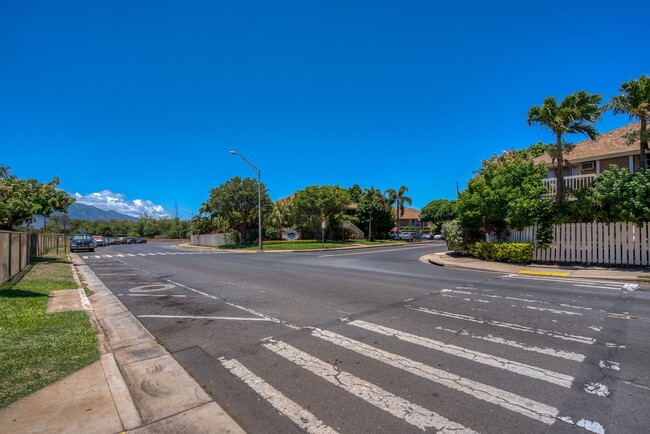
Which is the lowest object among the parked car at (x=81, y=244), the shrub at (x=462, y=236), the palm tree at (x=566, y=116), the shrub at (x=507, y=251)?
the parked car at (x=81, y=244)

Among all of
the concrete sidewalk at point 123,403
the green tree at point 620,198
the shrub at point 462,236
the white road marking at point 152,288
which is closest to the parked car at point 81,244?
the white road marking at point 152,288

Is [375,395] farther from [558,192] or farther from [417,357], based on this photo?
[558,192]

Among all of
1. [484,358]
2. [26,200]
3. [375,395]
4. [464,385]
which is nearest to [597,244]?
[484,358]

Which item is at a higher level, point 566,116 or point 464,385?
point 566,116

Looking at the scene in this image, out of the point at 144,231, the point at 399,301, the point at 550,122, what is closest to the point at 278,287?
the point at 399,301

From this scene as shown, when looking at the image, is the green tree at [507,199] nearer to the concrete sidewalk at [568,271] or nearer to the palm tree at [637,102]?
the concrete sidewalk at [568,271]

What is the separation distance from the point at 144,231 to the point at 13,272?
318 ft

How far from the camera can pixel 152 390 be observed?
161 inches

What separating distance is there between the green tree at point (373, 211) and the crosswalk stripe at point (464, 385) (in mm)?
48604

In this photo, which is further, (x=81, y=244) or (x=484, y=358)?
(x=81, y=244)

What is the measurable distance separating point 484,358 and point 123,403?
437 cm

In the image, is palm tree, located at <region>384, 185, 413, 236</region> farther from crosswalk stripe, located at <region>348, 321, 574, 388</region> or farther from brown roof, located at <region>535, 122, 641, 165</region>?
crosswalk stripe, located at <region>348, 321, 574, 388</region>

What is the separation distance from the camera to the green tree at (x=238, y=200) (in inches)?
1656

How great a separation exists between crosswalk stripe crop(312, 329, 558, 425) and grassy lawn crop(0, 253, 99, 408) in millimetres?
3653
